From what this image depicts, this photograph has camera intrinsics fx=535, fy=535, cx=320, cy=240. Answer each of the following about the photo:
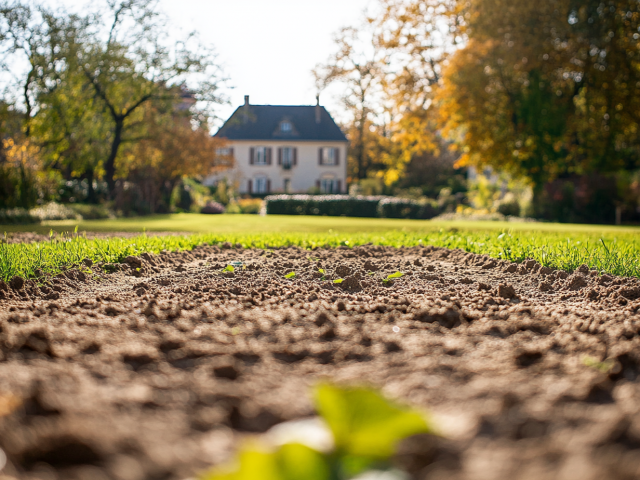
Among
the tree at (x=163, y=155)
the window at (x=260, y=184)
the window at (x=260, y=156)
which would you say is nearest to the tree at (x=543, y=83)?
the tree at (x=163, y=155)

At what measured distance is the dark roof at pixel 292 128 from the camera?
3978 cm

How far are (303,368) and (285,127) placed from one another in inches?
1567

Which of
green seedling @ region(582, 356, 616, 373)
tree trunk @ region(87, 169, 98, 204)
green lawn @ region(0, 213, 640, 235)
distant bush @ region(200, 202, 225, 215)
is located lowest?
green seedling @ region(582, 356, 616, 373)

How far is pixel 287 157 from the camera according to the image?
39.6m

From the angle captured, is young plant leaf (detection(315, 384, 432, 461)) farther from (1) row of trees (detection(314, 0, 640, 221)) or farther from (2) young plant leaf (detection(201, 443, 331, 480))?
(1) row of trees (detection(314, 0, 640, 221))

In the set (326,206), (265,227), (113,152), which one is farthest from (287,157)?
(265,227)

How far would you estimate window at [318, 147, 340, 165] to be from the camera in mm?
38875

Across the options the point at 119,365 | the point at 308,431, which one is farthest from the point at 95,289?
the point at 308,431

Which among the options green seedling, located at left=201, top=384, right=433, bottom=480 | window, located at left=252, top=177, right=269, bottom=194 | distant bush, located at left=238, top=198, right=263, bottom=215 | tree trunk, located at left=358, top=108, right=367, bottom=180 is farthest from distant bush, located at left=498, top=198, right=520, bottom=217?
window, located at left=252, top=177, right=269, bottom=194

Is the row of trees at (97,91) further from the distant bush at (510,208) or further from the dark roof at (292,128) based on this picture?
the dark roof at (292,128)

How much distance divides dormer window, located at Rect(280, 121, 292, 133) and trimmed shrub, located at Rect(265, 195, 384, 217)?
60.8 feet

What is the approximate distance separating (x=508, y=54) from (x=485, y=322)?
16.8 m

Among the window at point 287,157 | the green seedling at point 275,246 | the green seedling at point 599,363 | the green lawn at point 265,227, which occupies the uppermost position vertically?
the window at point 287,157

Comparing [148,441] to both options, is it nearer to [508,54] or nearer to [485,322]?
[485,322]
